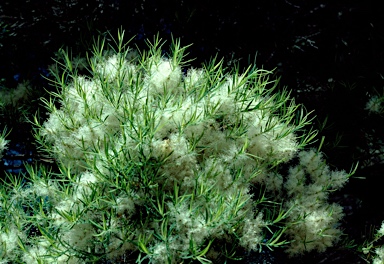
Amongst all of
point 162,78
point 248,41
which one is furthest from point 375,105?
point 162,78

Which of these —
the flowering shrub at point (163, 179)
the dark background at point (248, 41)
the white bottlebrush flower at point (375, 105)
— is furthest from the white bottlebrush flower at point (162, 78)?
the white bottlebrush flower at point (375, 105)

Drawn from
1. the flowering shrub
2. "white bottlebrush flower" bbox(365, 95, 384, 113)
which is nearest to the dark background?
"white bottlebrush flower" bbox(365, 95, 384, 113)

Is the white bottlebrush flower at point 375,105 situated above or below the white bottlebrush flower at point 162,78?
below

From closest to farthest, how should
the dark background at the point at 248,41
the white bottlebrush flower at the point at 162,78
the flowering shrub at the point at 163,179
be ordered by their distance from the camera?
the flowering shrub at the point at 163,179
the white bottlebrush flower at the point at 162,78
the dark background at the point at 248,41

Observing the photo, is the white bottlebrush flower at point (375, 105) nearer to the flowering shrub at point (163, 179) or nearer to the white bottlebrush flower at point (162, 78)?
the flowering shrub at point (163, 179)

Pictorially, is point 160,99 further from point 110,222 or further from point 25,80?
point 25,80

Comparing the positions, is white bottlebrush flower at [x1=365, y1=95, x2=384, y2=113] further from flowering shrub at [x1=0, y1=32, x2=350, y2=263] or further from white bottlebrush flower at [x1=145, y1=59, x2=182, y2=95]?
white bottlebrush flower at [x1=145, y1=59, x2=182, y2=95]

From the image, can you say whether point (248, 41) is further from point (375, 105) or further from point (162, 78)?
point (162, 78)

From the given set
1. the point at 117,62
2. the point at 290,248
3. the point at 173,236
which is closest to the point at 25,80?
the point at 117,62
